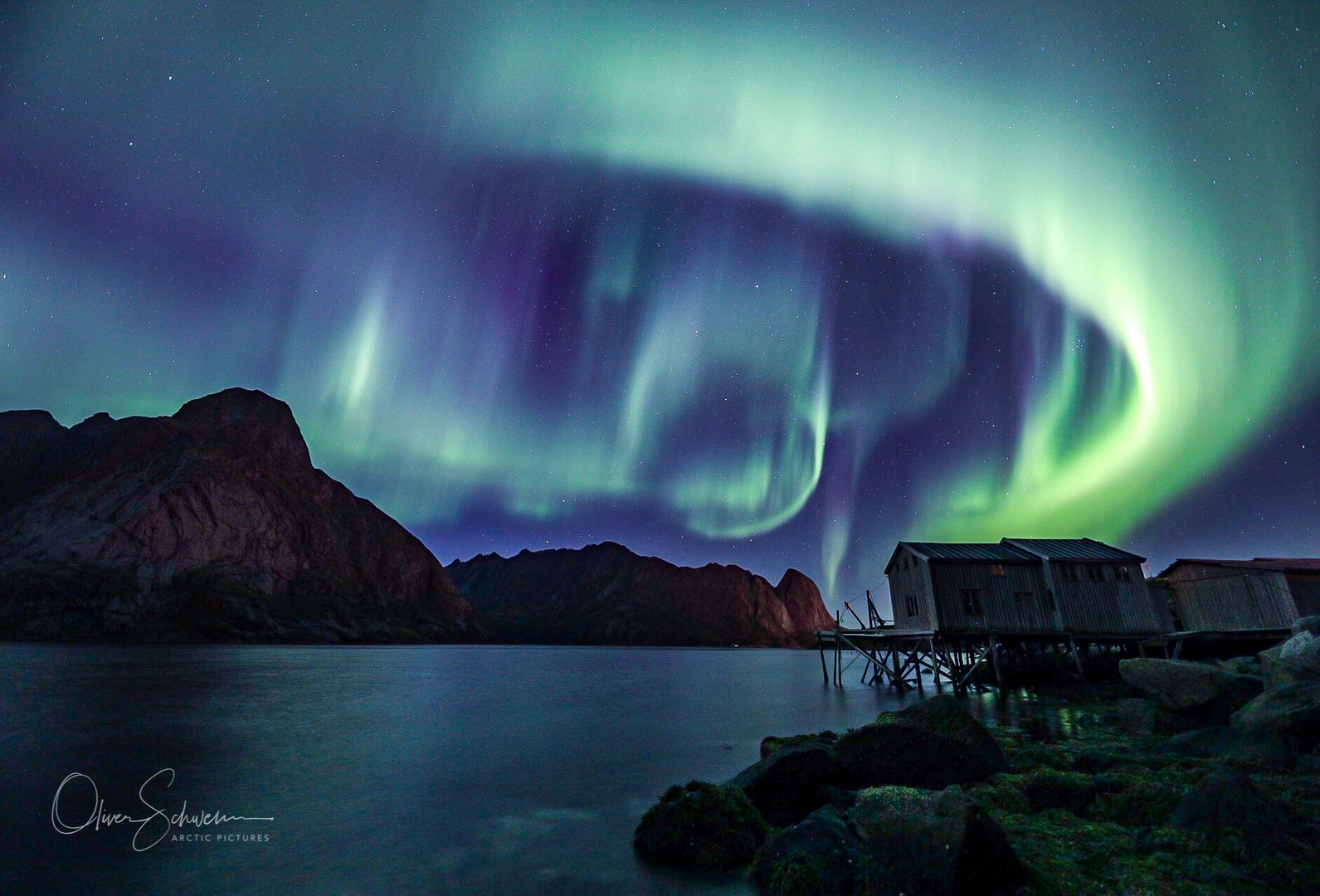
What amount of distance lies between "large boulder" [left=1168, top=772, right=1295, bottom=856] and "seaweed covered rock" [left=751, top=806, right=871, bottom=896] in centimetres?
559

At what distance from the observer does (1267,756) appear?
603 inches

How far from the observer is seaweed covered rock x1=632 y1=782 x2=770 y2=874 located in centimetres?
1185

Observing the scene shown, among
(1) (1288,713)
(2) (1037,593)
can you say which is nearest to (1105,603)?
(2) (1037,593)

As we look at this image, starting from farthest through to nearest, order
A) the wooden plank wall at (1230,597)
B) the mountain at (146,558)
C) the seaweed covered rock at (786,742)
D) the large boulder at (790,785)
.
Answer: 1. the mountain at (146,558)
2. the wooden plank wall at (1230,597)
3. the seaweed covered rock at (786,742)
4. the large boulder at (790,785)

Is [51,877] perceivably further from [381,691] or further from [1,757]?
[381,691]

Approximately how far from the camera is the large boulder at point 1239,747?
50.0ft

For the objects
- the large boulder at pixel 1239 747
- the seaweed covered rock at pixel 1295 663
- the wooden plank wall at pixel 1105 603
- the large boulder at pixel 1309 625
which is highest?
the wooden plank wall at pixel 1105 603

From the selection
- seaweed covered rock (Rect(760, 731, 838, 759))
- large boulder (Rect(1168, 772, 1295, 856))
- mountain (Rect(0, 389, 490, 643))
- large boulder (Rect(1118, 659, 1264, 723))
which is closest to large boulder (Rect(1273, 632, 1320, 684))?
large boulder (Rect(1118, 659, 1264, 723))

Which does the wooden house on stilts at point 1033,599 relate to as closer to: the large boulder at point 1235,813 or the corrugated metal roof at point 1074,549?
the corrugated metal roof at point 1074,549

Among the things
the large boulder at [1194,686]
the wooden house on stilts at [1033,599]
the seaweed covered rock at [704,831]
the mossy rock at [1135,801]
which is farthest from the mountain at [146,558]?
the large boulder at [1194,686]

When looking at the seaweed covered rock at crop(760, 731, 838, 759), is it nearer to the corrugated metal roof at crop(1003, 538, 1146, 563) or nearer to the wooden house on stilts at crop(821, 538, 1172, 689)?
the wooden house on stilts at crop(821, 538, 1172, 689)

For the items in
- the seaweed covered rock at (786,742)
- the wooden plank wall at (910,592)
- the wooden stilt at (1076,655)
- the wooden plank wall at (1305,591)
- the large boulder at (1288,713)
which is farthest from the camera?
the wooden plank wall at (910,592)

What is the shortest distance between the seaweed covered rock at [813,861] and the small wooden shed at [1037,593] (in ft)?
109

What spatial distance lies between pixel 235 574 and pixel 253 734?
188487 mm
